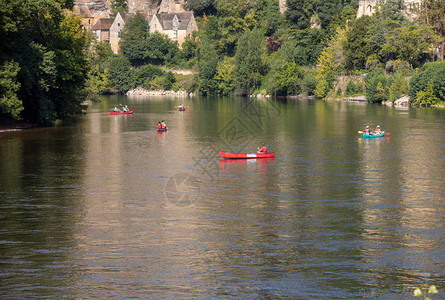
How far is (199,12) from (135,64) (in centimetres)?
2673

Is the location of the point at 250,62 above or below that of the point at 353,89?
above

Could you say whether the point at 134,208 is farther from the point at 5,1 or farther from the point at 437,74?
the point at 437,74

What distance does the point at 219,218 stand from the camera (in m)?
33.3

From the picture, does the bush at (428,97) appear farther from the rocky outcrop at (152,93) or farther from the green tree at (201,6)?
the green tree at (201,6)

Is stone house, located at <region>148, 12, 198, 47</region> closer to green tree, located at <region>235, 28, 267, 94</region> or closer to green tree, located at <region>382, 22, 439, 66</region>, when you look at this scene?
green tree, located at <region>235, 28, 267, 94</region>

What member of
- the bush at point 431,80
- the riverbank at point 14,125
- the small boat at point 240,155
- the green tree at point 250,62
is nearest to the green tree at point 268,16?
the green tree at point 250,62

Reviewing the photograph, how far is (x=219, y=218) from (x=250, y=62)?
395 feet

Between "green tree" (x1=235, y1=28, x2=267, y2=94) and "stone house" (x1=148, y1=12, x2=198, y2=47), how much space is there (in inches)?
1637

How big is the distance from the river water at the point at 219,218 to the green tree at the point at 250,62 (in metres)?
88.6

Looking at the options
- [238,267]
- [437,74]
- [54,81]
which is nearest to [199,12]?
[437,74]

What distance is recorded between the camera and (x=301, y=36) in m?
157

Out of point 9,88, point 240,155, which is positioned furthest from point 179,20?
point 240,155

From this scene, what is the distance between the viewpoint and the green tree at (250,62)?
151 metres

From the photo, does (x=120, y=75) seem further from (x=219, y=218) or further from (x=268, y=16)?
(x=219, y=218)
